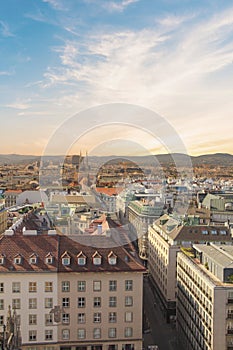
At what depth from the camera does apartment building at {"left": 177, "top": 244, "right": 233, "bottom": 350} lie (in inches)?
1277

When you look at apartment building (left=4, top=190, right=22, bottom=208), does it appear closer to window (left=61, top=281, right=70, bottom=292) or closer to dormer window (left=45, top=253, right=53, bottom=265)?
dormer window (left=45, top=253, right=53, bottom=265)

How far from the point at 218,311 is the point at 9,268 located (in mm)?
16487

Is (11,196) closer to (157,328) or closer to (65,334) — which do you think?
(157,328)

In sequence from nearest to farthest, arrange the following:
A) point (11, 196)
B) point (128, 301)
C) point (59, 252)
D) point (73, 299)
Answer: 1. point (73, 299)
2. point (128, 301)
3. point (59, 252)
4. point (11, 196)

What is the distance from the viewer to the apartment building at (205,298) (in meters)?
32.4

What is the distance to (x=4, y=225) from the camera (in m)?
69.2

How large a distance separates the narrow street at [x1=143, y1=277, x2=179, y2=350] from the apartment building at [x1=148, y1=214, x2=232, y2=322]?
42.4 inches

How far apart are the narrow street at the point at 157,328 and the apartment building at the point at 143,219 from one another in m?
13.8

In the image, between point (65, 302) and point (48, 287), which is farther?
point (65, 302)

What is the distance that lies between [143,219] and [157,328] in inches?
1230

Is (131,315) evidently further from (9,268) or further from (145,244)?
(145,244)

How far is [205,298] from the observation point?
34.2 m

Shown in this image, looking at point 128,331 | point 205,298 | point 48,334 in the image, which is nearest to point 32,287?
point 48,334

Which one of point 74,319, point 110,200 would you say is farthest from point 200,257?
point 110,200
